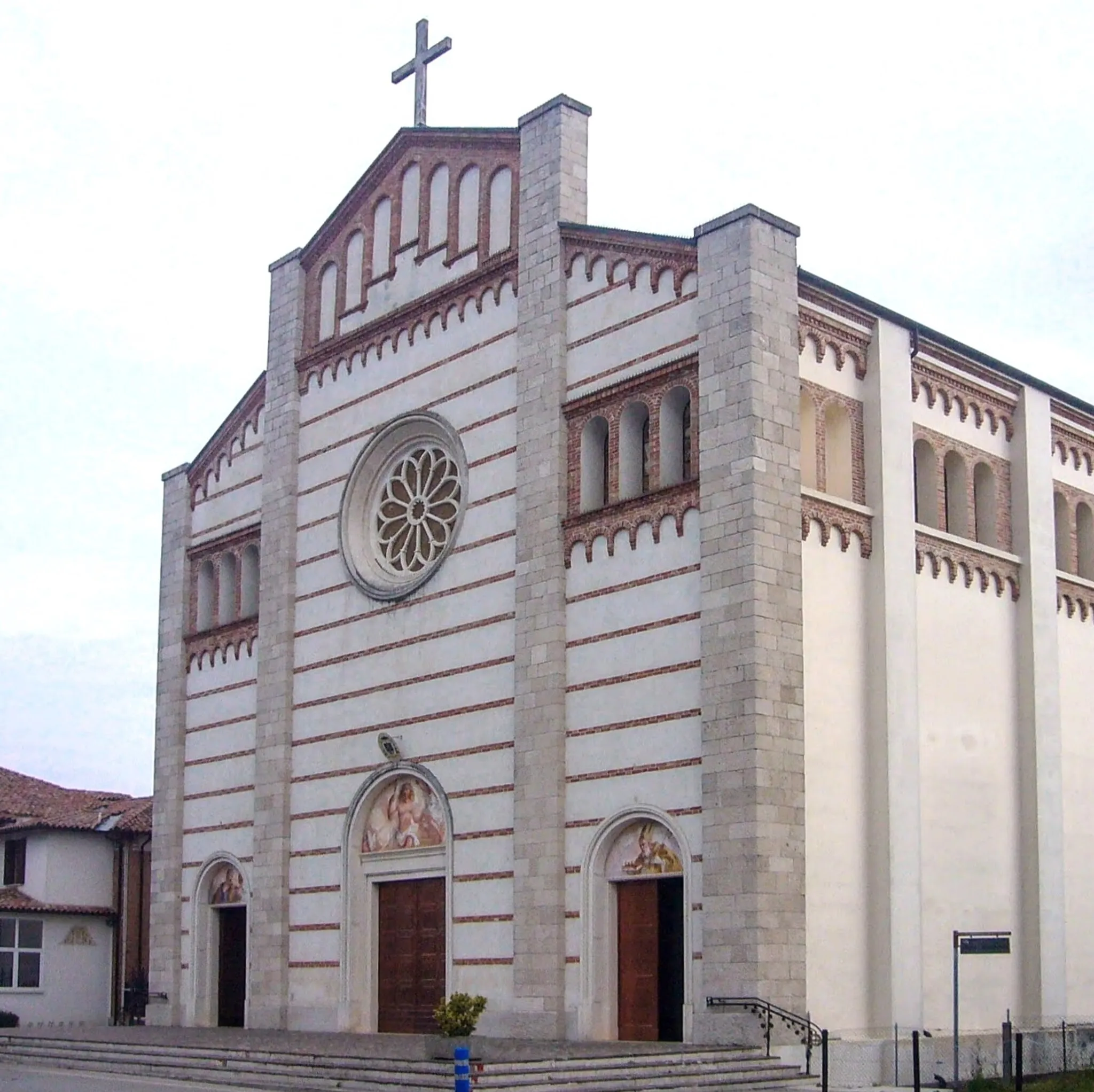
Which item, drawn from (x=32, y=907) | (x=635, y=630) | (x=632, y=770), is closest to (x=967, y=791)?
(x=632, y=770)

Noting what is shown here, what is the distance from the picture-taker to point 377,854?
96.1ft

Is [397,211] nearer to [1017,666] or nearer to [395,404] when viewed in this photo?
[395,404]

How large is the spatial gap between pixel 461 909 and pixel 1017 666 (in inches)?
379

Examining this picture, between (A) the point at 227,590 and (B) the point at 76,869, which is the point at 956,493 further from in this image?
(B) the point at 76,869

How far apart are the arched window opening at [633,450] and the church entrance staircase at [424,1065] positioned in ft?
25.9

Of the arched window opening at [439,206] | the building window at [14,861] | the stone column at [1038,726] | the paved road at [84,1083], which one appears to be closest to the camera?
the paved road at [84,1083]

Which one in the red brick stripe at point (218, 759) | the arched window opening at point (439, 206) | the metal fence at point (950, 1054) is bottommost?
the metal fence at point (950, 1054)

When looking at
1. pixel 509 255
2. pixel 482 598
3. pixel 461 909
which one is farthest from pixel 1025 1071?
pixel 509 255

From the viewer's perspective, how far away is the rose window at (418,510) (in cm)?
2939

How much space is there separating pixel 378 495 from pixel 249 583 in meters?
4.22

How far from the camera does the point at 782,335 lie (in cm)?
2430

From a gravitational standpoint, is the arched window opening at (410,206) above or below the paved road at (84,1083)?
above

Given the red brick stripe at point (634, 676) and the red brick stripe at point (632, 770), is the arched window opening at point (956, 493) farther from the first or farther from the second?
the red brick stripe at point (632, 770)

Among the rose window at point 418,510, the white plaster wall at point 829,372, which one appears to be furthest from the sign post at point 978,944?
the rose window at point 418,510
